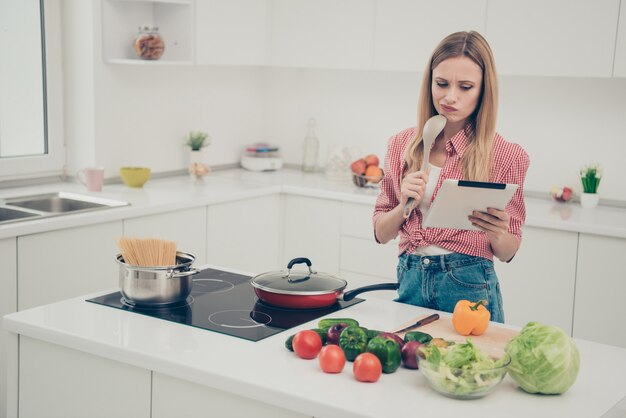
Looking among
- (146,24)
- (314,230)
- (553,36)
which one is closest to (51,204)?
(146,24)

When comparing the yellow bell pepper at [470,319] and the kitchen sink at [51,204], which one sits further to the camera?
the kitchen sink at [51,204]

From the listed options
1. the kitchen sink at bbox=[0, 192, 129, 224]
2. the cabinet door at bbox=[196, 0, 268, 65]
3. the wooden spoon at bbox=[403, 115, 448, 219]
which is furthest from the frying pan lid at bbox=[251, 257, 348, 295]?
the cabinet door at bbox=[196, 0, 268, 65]

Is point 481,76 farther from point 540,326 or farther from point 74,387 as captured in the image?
point 74,387

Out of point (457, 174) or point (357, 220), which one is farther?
point (357, 220)

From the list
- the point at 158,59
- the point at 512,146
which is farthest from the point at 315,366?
the point at 158,59

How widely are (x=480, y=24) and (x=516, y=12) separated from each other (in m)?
0.18

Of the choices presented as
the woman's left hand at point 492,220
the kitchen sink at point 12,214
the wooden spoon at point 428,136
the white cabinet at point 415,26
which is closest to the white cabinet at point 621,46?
the white cabinet at point 415,26

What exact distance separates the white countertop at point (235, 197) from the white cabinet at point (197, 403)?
4.41ft

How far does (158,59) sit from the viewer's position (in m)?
4.09

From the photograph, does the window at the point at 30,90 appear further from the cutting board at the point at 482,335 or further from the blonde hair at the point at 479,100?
the cutting board at the point at 482,335

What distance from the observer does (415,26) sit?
414 cm

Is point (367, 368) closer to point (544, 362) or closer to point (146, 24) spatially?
point (544, 362)

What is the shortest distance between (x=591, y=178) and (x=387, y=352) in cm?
241

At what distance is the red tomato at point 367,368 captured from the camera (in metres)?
1.76
